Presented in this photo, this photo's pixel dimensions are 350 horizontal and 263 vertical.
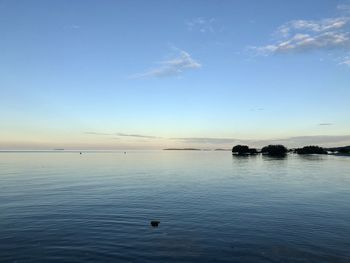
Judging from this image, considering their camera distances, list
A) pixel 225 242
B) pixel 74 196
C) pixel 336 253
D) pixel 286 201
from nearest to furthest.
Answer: pixel 336 253
pixel 225 242
pixel 286 201
pixel 74 196

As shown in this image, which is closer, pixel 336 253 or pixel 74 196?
pixel 336 253

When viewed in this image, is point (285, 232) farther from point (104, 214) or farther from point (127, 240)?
point (104, 214)

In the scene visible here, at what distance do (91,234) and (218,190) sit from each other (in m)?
33.5

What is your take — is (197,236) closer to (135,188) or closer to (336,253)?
(336,253)

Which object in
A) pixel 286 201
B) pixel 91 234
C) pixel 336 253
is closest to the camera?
pixel 336 253

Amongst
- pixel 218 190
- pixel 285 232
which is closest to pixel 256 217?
pixel 285 232

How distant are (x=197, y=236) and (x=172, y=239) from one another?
2.44 metres

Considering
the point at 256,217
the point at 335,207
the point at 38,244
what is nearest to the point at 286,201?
the point at 335,207

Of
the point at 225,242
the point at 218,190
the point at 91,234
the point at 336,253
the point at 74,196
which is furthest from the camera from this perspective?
the point at 218,190

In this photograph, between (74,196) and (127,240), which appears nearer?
(127,240)

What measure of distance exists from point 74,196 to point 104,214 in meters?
15.7

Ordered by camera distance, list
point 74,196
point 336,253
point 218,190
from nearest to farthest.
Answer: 1. point 336,253
2. point 74,196
3. point 218,190

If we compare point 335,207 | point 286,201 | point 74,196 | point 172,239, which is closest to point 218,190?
point 286,201

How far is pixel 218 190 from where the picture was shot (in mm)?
59344
